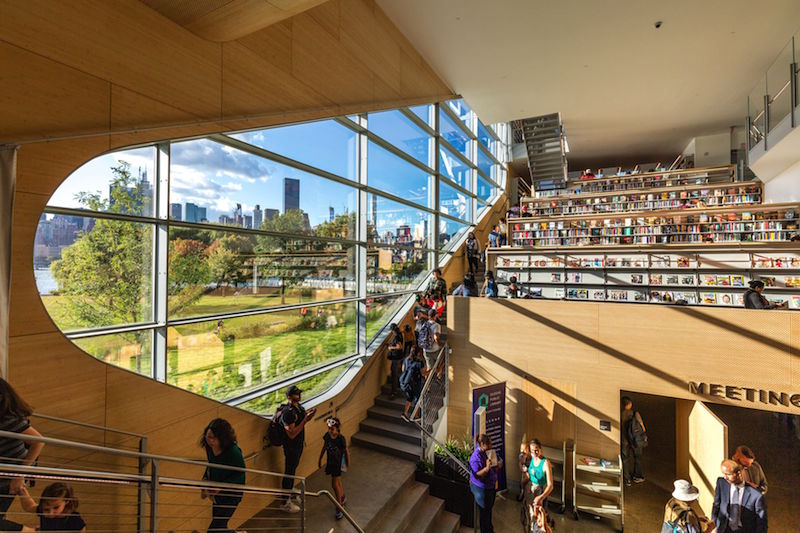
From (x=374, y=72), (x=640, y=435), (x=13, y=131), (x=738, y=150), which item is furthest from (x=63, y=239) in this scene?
(x=738, y=150)

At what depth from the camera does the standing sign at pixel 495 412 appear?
5.73 metres

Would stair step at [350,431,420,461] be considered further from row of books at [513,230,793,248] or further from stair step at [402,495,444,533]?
row of books at [513,230,793,248]

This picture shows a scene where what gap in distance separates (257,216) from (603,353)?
5.71 meters

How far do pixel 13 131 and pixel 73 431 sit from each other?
2.27 m

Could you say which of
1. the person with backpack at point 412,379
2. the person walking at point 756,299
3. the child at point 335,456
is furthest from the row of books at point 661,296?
the child at point 335,456

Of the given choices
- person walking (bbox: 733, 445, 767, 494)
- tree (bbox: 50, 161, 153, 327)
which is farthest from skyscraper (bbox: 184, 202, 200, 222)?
person walking (bbox: 733, 445, 767, 494)

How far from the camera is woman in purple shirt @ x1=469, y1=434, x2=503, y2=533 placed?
4691 mm

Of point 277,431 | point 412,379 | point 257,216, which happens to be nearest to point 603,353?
point 412,379

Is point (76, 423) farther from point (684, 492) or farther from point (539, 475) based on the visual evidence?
point (684, 492)

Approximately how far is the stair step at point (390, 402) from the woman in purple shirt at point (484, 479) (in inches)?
89.7

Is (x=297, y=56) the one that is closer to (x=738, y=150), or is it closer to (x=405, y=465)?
(x=405, y=465)

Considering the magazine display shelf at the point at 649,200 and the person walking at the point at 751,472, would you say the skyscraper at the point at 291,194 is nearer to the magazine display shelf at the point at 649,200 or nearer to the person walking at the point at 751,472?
the person walking at the point at 751,472

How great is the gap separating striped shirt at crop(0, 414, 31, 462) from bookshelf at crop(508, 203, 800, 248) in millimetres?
9105

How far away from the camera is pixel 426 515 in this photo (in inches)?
201
